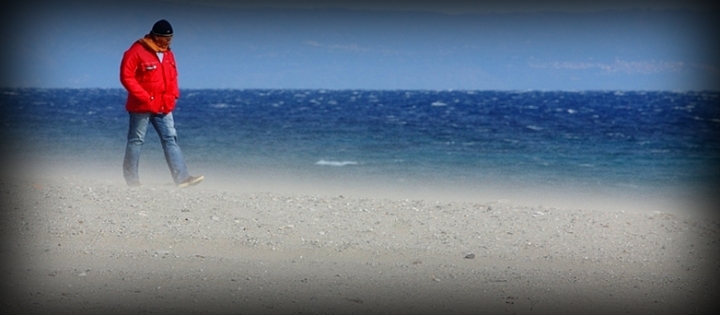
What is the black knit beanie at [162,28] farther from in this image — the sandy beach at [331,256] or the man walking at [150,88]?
the sandy beach at [331,256]

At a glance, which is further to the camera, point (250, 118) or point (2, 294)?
point (250, 118)

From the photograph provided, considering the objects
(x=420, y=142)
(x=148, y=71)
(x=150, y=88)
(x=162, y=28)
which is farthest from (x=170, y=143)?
(x=420, y=142)

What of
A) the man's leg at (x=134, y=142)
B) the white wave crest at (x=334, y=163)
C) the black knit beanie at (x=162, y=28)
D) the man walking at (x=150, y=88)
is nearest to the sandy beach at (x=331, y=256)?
the man's leg at (x=134, y=142)

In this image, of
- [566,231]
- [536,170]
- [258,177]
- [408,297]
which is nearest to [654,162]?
[536,170]

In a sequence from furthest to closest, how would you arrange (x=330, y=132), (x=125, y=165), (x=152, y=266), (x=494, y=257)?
(x=330, y=132)
(x=125, y=165)
(x=494, y=257)
(x=152, y=266)

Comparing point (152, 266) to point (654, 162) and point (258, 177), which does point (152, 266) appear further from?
point (654, 162)

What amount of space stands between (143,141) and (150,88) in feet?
1.90

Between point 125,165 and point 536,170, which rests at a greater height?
point 125,165

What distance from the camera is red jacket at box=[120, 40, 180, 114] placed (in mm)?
8070

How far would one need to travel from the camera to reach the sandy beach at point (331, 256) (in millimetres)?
4812

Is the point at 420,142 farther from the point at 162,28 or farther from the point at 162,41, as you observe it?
the point at 162,28

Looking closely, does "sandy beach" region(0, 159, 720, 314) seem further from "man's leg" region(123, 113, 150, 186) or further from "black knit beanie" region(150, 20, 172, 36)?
"black knit beanie" region(150, 20, 172, 36)

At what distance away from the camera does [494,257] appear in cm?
607

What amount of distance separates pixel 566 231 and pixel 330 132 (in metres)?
17.9
